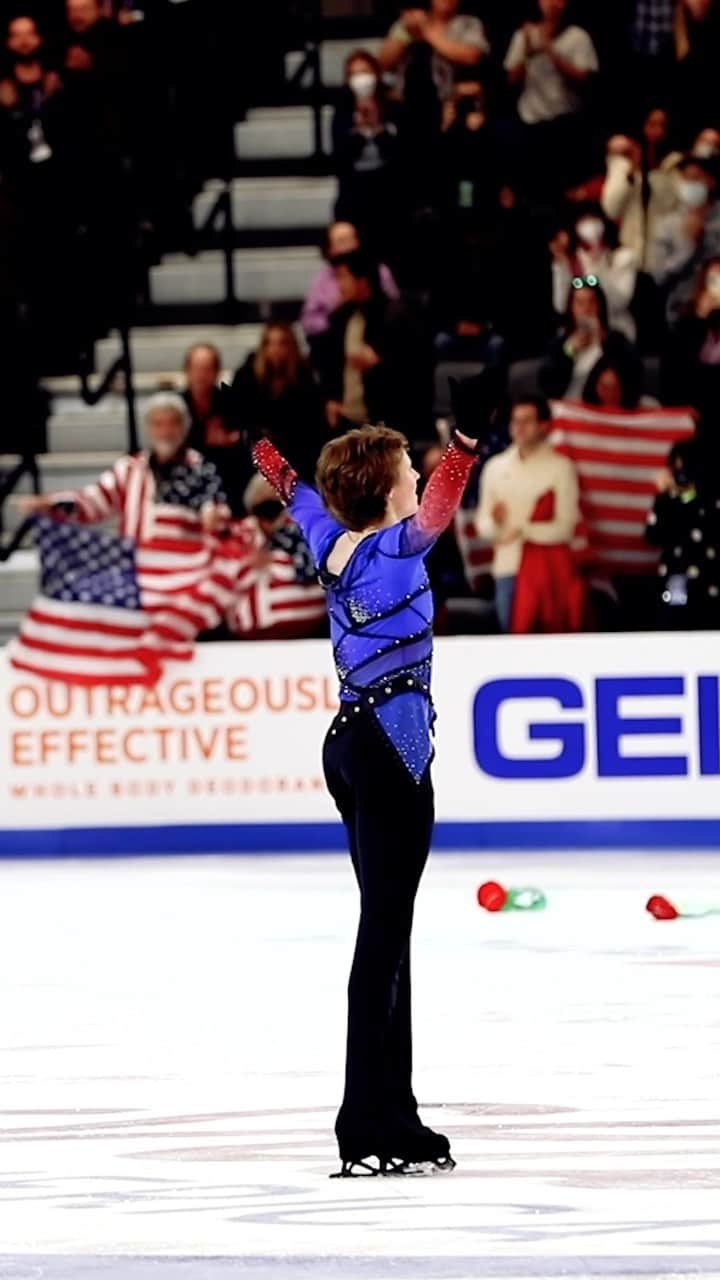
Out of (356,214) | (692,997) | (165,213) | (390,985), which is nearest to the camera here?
(390,985)

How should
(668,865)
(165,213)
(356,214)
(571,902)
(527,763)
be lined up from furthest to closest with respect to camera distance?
(165,213) → (356,214) → (527,763) → (668,865) → (571,902)

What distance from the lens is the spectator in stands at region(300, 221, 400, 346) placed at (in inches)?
578

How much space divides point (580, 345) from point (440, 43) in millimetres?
2487

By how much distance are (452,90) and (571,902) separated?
5.96 metres

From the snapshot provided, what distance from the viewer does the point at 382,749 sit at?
602 cm

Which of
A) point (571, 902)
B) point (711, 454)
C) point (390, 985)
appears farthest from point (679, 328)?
point (390, 985)

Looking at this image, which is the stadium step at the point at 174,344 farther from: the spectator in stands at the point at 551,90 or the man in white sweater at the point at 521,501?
the man in white sweater at the point at 521,501

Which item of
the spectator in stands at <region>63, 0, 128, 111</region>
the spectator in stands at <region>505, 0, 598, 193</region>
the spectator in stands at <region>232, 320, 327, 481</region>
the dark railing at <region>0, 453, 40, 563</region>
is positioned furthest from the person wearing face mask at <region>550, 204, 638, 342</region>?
the spectator in stands at <region>63, 0, 128, 111</region>

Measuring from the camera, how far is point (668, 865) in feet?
40.8

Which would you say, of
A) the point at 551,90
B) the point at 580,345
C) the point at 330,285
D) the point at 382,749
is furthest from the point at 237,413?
the point at 551,90

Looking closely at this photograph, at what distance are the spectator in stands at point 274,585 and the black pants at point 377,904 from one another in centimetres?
768

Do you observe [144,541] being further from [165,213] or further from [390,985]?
[390,985]

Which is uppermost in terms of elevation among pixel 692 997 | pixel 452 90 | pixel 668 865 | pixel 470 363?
pixel 452 90

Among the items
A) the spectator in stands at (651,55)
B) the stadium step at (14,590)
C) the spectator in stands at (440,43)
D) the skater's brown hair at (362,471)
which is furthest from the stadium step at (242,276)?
the skater's brown hair at (362,471)
